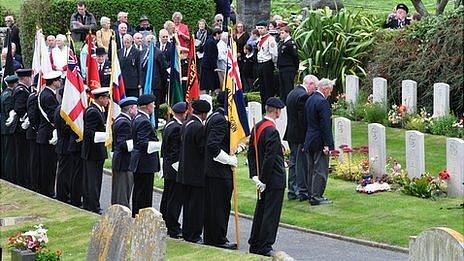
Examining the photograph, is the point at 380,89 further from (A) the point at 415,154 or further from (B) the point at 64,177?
(B) the point at 64,177

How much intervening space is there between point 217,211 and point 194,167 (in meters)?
0.64

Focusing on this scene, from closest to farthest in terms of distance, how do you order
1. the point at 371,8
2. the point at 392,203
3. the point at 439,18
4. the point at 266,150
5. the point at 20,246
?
the point at 20,246 < the point at 266,150 < the point at 392,203 < the point at 439,18 < the point at 371,8

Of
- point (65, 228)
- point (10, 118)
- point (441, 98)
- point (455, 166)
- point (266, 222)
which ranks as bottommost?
point (65, 228)

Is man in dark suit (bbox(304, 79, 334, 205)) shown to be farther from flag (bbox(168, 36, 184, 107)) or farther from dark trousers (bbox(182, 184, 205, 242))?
flag (bbox(168, 36, 184, 107))

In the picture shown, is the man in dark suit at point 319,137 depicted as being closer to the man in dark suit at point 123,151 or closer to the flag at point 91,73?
the man in dark suit at point 123,151

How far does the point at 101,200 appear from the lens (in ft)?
64.3

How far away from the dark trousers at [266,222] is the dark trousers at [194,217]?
93 cm

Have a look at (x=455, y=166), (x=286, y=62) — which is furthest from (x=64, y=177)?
(x=286, y=62)

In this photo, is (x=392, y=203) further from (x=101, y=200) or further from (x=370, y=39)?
(x=370, y=39)

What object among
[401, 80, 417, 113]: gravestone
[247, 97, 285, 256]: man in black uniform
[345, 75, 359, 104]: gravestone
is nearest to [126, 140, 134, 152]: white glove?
[247, 97, 285, 256]: man in black uniform

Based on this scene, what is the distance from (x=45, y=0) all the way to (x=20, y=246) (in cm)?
2022

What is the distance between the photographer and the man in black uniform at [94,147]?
60.1 feet

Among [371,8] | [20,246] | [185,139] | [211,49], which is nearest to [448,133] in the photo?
[211,49]

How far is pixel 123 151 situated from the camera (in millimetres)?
17344
